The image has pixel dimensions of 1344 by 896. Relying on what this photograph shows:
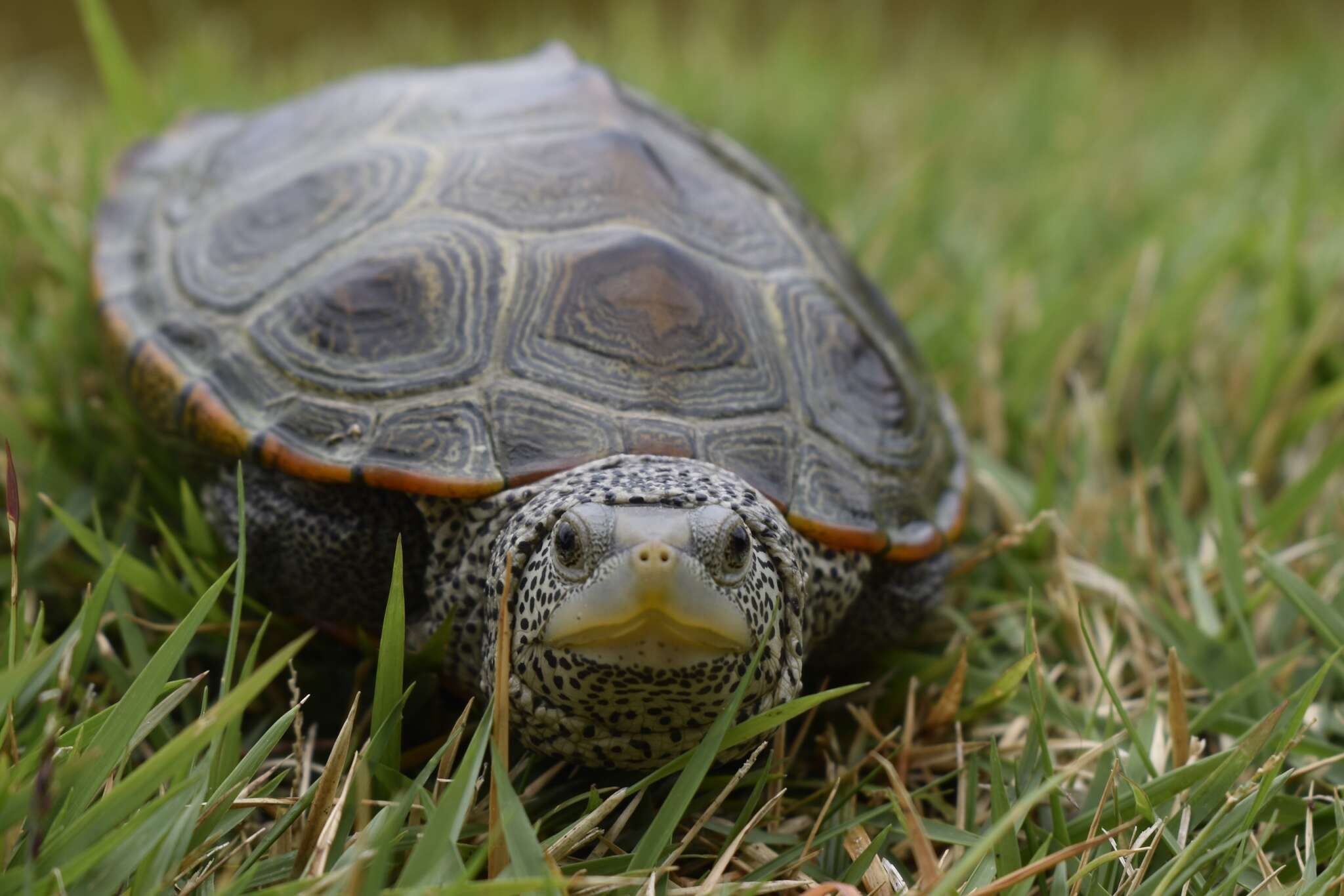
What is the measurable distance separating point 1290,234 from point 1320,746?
1.62m

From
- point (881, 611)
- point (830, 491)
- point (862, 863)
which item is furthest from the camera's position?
point (881, 611)

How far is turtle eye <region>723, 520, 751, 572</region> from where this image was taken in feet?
4.73

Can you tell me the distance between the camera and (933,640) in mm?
2148

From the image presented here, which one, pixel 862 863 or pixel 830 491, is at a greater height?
pixel 830 491

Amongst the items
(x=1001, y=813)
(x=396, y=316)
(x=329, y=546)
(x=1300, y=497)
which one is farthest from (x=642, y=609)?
(x=1300, y=497)

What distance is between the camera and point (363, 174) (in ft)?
7.33

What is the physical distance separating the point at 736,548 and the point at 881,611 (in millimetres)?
625

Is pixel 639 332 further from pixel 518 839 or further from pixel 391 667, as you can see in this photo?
pixel 518 839

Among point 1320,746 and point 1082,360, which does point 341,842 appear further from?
point 1082,360

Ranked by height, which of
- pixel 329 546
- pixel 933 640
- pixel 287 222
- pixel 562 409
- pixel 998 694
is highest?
pixel 287 222

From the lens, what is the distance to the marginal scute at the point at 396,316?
186cm

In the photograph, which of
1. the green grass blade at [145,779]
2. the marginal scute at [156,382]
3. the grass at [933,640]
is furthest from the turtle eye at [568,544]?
the marginal scute at [156,382]

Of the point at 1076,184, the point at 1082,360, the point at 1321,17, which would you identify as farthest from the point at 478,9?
the point at 1082,360

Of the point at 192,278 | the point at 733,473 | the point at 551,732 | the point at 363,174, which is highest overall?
the point at 363,174
